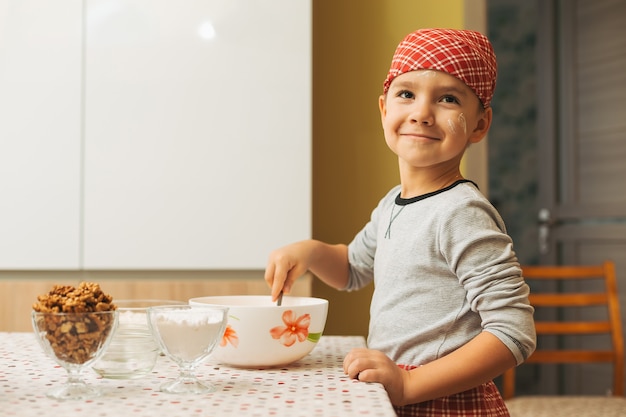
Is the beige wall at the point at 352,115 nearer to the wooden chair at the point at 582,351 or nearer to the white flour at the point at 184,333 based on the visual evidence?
the wooden chair at the point at 582,351

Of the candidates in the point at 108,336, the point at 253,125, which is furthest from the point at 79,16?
the point at 108,336

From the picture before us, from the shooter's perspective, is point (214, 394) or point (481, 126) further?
point (481, 126)

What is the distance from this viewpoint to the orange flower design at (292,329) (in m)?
0.88

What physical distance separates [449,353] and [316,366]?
0.64 ft

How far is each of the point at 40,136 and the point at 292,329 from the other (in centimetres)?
134

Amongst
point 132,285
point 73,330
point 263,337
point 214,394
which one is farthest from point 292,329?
point 132,285

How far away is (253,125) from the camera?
196 centimetres

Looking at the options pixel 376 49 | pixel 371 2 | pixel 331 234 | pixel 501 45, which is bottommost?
pixel 331 234

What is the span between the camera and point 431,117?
102cm

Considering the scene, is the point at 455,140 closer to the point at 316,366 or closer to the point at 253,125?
the point at 316,366

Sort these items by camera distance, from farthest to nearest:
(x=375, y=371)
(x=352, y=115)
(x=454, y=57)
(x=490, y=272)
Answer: (x=352, y=115)
(x=454, y=57)
(x=490, y=272)
(x=375, y=371)

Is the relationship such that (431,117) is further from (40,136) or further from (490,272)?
(40,136)

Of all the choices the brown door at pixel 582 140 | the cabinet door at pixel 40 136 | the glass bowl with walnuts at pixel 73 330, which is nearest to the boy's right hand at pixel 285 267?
the glass bowl with walnuts at pixel 73 330

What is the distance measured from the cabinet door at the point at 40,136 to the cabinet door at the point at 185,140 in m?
0.04
